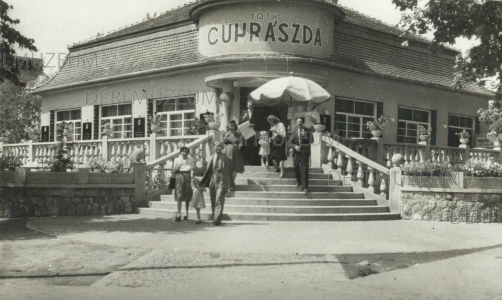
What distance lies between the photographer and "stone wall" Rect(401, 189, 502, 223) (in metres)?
14.3

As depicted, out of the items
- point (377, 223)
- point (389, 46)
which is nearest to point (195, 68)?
point (389, 46)

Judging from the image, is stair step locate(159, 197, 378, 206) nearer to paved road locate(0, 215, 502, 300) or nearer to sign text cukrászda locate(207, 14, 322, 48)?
paved road locate(0, 215, 502, 300)

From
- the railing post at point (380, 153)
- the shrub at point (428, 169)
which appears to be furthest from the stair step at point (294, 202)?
the railing post at point (380, 153)

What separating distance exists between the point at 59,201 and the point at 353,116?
38.0ft

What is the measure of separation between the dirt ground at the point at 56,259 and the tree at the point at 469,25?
24.8 feet

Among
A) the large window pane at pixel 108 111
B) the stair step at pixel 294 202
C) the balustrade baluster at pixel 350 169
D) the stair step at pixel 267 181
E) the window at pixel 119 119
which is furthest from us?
the large window pane at pixel 108 111

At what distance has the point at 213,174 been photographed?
1302 centimetres

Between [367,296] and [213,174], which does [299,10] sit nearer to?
[213,174]

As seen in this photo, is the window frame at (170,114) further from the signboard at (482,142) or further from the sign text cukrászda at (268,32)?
the signboard at (482,142)

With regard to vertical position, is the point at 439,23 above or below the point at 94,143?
above

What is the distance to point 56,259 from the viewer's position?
8.67m

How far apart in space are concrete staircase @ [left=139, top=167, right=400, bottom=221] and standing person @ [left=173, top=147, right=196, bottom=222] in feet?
2.61

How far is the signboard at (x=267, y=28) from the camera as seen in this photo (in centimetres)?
1952

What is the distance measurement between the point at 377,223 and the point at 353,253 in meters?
4.40
